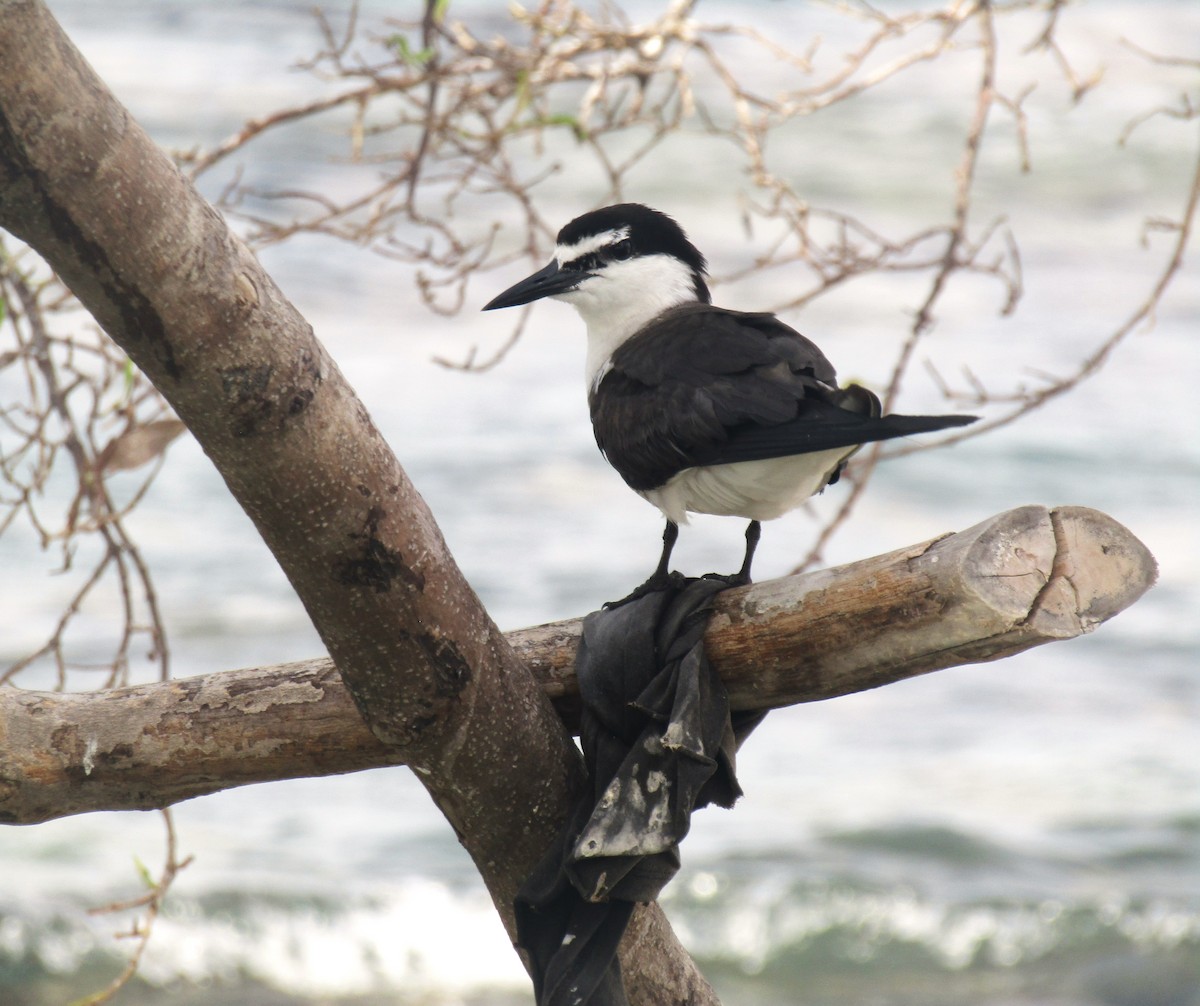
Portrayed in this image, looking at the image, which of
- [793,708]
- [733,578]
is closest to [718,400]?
[733,578]

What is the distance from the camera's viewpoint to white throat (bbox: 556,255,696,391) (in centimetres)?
319

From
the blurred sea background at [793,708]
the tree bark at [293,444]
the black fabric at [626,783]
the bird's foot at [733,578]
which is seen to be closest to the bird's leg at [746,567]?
the bird's foot at [733,578]

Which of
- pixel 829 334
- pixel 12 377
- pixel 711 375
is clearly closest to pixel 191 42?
pixel 12 377

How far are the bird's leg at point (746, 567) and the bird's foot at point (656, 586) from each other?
7 cm

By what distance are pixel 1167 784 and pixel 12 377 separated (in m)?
6.43

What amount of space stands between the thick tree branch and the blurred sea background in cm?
250

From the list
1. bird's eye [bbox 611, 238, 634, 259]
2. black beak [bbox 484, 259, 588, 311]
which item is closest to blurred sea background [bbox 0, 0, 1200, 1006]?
bird's eye [bbox 611, 238, 634, 259]

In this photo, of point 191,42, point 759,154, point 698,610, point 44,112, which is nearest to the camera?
point 44,112

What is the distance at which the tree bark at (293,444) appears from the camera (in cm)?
164

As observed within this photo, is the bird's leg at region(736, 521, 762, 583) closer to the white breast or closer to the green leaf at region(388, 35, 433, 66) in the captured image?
the white breast

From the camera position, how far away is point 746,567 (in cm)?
279

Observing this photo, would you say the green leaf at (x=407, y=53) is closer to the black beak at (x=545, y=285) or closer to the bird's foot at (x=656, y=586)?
the black beak at (x=545, y=285)

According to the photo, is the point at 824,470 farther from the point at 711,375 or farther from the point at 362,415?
the point at 362,415

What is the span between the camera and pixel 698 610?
2.26m
